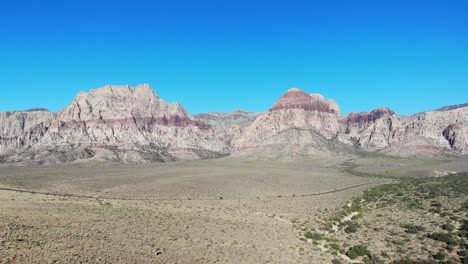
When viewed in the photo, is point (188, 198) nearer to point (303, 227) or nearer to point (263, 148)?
point (303, 227)

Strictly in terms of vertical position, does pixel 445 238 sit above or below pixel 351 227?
above

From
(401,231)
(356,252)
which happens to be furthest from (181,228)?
(401,231)

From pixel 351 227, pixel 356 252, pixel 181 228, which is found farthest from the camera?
pixel 351 227

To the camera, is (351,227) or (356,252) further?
(351,227)

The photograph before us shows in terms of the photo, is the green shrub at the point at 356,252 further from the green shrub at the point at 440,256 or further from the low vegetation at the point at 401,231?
the green shrub at the point at 440,256

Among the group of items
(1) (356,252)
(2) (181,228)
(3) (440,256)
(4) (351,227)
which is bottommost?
(1) (356,252)

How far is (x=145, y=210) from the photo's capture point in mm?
42156

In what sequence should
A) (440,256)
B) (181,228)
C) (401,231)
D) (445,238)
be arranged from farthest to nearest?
1. (181,228)
2. (401,231)
3. (445,238)
4. (440,256)

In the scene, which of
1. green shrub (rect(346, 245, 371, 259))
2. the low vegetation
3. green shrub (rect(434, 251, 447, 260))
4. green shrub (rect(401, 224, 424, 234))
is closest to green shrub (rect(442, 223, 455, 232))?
the low vegetation

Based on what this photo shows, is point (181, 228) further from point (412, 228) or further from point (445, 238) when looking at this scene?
point (445, 238)

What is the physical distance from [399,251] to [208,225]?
16.3 meters

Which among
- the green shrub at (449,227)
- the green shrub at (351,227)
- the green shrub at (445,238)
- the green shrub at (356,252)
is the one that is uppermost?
the green shrub at (449,227)

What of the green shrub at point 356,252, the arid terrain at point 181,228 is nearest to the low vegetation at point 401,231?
the green shrub at point 356,252

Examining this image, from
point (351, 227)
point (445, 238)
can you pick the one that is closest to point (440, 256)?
point (445, 238)
